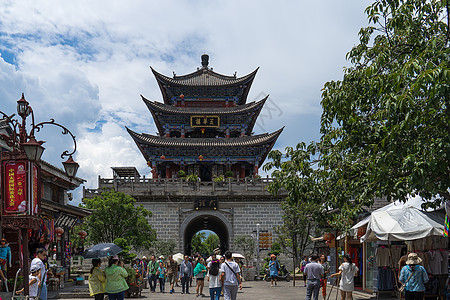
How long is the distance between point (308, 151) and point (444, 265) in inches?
176

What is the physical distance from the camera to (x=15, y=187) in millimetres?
10414

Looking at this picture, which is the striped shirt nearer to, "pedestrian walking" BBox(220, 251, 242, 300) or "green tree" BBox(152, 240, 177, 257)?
"pedestrian walking" BBox(220, 251, 242, 300)

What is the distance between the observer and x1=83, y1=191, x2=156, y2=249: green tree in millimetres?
25188

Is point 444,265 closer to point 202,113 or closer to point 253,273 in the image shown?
point 253,273

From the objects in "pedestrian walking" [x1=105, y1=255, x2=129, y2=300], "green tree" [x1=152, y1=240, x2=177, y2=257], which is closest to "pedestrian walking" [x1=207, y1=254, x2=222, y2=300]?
"pedestrian walking" [x1=105, y1=255, x2=129, y2=300]

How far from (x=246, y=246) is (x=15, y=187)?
23.1 m

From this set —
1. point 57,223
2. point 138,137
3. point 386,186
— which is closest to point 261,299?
point 386,186

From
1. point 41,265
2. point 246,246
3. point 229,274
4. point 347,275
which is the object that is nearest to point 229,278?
point 229,274

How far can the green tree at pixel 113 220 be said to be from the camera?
25188mm

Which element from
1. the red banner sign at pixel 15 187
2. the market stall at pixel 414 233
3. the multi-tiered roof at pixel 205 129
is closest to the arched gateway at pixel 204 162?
the multi-tiered roof at pixel 205 129

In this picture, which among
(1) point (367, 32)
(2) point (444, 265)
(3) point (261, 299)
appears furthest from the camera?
(3) point (261, 299)

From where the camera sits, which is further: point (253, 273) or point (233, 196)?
point (233, 196)

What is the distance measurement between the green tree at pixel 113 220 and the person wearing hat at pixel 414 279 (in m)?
18.0

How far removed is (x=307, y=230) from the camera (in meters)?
28.0
